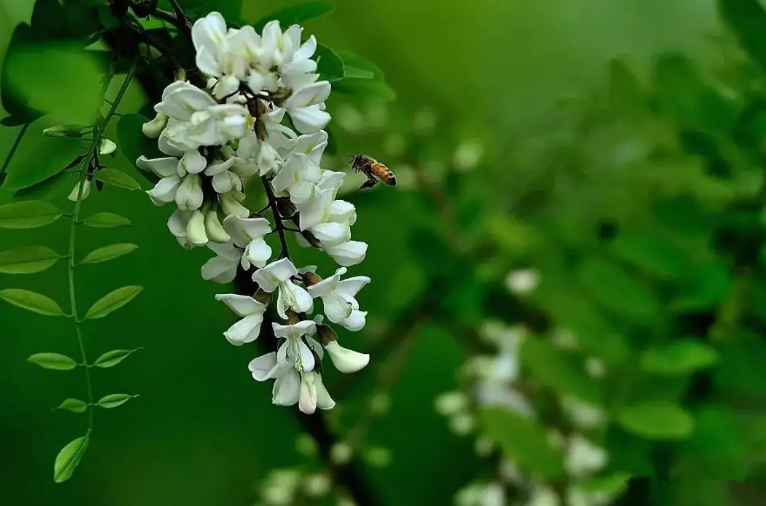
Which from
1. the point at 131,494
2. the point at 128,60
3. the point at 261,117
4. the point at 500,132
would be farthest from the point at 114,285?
the point at 500,132

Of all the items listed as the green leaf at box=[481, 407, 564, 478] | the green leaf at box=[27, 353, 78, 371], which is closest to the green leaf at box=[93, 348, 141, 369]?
the green leaf at box=[27, 353, 78, 371]

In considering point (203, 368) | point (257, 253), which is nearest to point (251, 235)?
point (257, 253)

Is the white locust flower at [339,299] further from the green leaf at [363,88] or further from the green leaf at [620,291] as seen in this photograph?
the green leaf at [620,291]

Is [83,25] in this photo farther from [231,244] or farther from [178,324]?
[178,324]

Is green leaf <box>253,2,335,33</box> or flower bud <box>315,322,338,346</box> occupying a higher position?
green leaf <box>253,2,335,33</box>

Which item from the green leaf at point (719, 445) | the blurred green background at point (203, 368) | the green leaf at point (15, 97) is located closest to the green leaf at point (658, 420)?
the green leaf at point (719, 445)

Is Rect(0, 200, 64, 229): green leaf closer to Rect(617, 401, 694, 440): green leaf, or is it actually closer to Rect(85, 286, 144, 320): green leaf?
Rect(85, 286, 144, 320): green leaf

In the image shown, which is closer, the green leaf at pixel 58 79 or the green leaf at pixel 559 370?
the green leaf at pixel 58 79
